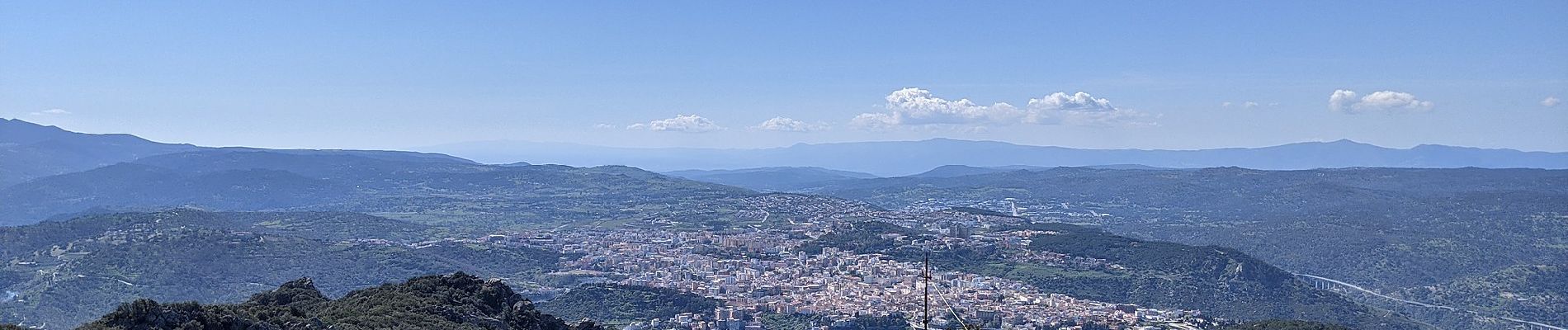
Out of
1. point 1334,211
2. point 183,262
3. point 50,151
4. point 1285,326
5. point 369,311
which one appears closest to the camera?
point 369,311

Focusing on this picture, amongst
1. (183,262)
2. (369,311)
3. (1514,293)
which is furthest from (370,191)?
(1514,293)

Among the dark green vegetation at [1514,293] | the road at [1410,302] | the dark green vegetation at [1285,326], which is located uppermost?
the dark green vegetation at [1285,326]

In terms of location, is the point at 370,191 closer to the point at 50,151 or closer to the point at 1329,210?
the point at 50,151

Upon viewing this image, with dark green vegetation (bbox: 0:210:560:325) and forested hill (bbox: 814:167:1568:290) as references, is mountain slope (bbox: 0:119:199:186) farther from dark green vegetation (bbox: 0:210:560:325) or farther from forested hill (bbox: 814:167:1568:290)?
forested hill (bbox: 814:167:1568:290)

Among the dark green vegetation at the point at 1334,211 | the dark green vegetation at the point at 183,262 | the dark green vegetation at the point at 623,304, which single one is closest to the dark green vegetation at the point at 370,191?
the dark green vegetation at the point at 183,262

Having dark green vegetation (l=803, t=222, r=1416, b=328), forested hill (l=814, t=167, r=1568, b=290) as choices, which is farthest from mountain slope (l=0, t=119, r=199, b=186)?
dark green vegetation (l=803, t=222, r=1416, b=328)

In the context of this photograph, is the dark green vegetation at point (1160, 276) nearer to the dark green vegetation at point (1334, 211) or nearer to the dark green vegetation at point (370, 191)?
the dark green vegetation at point (1334, 211)
